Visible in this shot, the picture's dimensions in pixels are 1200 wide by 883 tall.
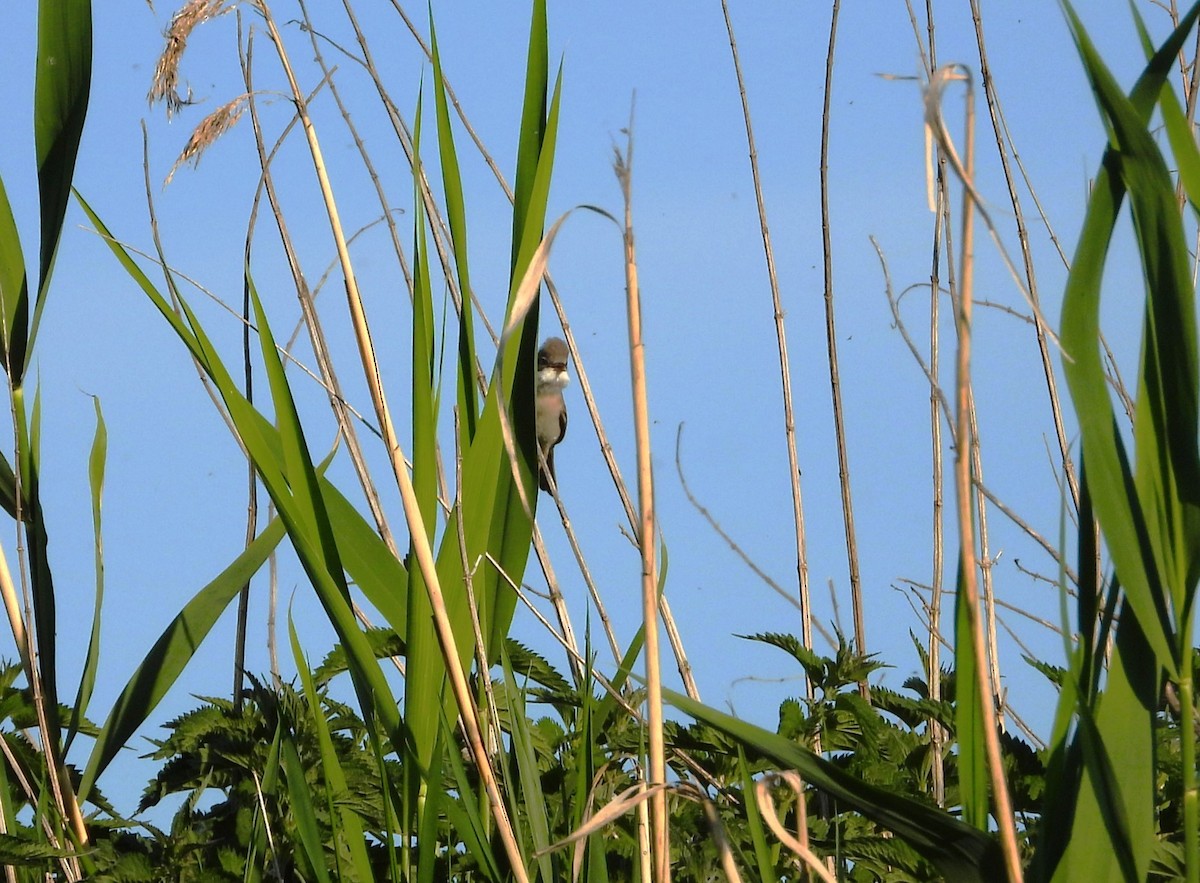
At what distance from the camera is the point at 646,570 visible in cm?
93

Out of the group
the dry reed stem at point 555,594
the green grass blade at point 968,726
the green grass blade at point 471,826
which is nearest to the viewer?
the green grass blade at point 968,726

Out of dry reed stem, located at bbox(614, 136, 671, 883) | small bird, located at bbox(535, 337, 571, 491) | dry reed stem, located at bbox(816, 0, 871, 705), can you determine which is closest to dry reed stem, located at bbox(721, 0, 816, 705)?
dry reed stem, located at bbox(816, 0, 871, 705)

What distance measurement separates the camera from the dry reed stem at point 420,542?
3.30 ft

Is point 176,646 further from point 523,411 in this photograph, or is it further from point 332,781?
point 523,411

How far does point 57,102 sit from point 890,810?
1.11 m

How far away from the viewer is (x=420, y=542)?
3.30ft

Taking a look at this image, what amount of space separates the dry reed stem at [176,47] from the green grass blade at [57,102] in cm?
8

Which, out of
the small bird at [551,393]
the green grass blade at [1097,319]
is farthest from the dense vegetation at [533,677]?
the small bird at [551,393]

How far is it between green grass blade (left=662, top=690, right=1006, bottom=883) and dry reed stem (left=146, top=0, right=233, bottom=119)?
0.90m

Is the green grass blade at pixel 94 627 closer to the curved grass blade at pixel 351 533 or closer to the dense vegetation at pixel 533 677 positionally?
the dense vegetation at pixel 533 677

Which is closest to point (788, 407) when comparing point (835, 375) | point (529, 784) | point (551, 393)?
point (835, 375)

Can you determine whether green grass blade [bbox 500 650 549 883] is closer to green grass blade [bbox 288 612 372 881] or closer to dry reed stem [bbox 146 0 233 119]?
green grass blade [bbox 288 612 372 881]

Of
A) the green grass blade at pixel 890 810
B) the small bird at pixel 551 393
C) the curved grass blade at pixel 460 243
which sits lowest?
the green grass blade at pixel 890 810

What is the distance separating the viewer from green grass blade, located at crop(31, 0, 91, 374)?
1328 millimetres
